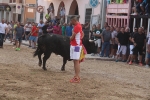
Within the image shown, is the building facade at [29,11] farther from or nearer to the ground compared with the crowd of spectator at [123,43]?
farther from the ground

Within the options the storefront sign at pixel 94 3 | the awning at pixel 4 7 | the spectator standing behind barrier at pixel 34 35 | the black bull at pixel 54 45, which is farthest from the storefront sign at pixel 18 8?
the black bull at pixel 54 45

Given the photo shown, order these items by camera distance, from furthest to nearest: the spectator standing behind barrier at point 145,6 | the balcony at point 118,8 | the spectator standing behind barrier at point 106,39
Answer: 1. the balcony at point 118,8
2. the spectator standing behind barrier at point 106,39
3. the spectator standing behind barrier at point 145,6

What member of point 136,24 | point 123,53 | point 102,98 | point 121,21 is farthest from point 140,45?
point 102,98

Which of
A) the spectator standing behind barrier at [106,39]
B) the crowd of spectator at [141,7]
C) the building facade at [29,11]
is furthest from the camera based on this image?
the building facade at [29,11]

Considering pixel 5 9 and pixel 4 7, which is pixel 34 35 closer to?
pixel 5 9

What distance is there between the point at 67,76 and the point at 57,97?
3509 millimetres

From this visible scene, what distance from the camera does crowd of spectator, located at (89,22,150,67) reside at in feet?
58.5

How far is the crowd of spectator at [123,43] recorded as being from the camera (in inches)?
702

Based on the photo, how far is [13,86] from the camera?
9.23 meters

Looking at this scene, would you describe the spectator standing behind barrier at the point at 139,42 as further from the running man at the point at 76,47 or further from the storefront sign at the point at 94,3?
the running man at the point at 76,47

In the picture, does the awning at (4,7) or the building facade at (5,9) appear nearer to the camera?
the awning at (4,7)

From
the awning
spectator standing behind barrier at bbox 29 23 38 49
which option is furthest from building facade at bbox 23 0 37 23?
spectator standing behind barrier at bbox 29 23 38 49

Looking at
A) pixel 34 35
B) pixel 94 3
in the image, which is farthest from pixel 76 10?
pixel 94 3

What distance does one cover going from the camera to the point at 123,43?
1900 centimetres
